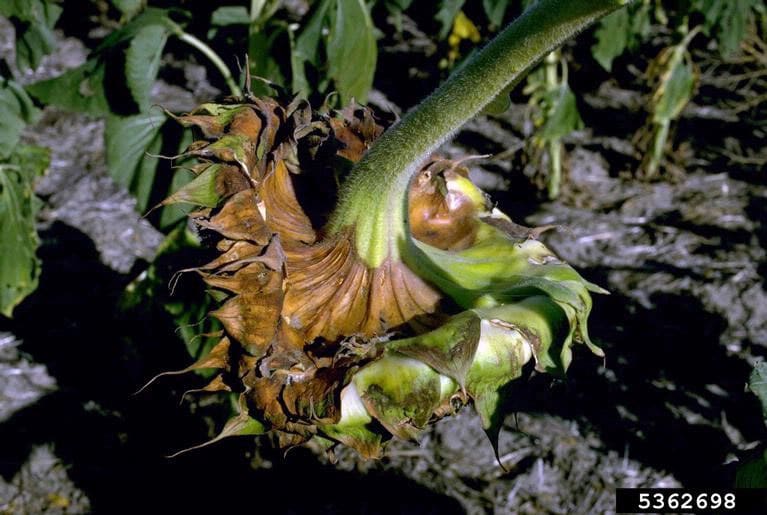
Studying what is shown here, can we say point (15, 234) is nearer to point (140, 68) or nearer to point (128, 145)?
point (128, 145)

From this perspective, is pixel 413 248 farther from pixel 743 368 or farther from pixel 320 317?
pixel 743 368

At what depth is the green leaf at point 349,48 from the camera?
151 centimetres

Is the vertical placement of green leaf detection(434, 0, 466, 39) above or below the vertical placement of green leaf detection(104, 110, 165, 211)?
above

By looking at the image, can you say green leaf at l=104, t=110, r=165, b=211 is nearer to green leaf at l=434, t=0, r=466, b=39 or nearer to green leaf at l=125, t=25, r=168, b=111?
green leaf at l=125, t=25, r=168, b=111

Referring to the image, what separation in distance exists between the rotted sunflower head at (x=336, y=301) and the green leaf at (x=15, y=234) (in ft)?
3.33

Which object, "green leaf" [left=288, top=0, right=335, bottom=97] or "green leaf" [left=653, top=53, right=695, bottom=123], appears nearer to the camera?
"green leaf" [left=288, top=0, right=335, bottom=97]

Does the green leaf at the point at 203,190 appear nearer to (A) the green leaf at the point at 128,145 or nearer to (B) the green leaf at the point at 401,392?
(B) the green leaf at the point at 401,392

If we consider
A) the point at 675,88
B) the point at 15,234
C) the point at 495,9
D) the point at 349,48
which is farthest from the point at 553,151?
the point at 15,234

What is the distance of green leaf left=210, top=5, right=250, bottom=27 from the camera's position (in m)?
1.64

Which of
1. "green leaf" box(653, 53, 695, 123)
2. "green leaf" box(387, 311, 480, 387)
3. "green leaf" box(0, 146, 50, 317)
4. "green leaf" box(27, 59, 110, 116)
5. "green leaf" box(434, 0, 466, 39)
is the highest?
"green leaf" box(653, 53, 695, 123)

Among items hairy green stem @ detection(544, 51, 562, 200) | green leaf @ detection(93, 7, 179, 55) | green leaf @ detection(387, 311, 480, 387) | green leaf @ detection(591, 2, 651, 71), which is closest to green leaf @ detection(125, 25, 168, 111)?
green leaf @ detection(93, 7, 179, 55)

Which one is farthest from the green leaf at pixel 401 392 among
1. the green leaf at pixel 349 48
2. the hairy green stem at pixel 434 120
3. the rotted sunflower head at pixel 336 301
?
the green leaf at pixel 349 48

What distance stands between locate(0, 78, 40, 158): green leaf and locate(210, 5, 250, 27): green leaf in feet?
1.21

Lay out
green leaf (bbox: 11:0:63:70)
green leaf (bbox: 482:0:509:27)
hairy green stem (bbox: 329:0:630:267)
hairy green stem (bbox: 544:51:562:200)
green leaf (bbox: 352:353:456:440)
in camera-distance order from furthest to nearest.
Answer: hairy green stem (bbox: 544:51:562:200), green leaf (bbox: 482:0:509:27), green leaf (bbox: 11:0:63:70), green leaf (bbox: 352:353:456:440), hairy green stem (bbox: 329:0:630:267)
